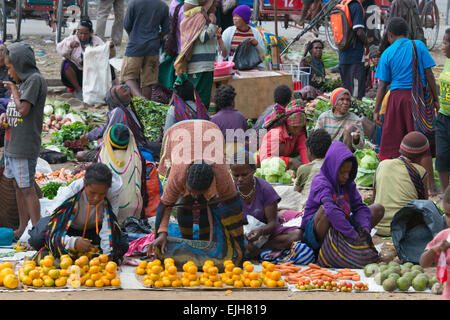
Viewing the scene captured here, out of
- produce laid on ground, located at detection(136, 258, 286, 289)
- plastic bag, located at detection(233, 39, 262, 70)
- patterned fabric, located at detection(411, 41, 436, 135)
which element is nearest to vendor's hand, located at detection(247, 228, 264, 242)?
produce laid on ground, located at detection(136, 258, 286, 289)

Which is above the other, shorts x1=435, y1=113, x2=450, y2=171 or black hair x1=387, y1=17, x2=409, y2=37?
black hair x1=387, y1=17, x2=409, y2=37

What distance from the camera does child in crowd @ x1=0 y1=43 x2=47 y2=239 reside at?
5633 mm

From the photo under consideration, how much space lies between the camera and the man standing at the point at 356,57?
1005 cm

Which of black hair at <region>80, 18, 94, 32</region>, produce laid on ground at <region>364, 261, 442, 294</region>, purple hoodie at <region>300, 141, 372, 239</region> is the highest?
black hair at <region>80, 18, 94, 32</region>

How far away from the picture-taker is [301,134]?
7.90 metres

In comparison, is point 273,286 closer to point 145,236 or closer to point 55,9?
point 145,236

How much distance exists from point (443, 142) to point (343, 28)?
363 centimetres

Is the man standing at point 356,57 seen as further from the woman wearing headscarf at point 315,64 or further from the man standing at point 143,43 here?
the man standing at point 143,43

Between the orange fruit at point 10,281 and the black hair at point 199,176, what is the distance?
1.31 meters

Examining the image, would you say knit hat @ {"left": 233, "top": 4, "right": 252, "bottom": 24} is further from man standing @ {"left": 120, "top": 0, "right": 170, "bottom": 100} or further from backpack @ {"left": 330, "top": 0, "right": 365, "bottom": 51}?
backpack @ {"left": 330, "top": 0, "right": 365, "bottom": 51}

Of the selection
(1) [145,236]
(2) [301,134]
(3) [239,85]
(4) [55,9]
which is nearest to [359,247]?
(1) [145,236]

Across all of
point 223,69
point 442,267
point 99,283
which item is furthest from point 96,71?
point 442,267

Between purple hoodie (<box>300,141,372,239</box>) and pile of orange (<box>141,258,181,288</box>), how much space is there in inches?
47.2

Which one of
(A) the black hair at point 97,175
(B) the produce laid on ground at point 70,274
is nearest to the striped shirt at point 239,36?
(A) the black hair at point 97,175
